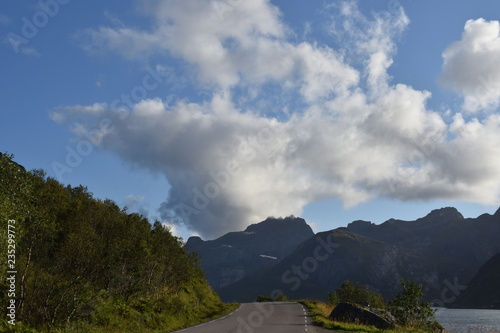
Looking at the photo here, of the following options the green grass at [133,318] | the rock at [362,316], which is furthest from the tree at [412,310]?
the green grass at [133,318]

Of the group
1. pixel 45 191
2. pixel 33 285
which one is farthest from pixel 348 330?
pixel 45 191

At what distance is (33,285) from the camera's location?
21.7m

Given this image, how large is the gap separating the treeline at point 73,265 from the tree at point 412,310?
1865 cm

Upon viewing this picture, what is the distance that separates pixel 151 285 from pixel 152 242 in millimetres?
4053

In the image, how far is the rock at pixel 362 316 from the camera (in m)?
29.4

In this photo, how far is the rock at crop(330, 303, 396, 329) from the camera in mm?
29391

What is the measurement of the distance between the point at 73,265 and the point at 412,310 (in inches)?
986

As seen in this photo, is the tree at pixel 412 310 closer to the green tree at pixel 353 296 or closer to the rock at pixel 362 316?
the rock at pixel 362 316

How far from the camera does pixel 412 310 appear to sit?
3061cm

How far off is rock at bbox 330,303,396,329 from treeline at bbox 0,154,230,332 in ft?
46.8

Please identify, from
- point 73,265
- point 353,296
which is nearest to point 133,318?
point 73,265

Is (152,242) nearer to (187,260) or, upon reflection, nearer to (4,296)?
(187,260)

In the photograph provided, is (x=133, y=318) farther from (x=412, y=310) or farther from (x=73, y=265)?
(x=412, y=310)

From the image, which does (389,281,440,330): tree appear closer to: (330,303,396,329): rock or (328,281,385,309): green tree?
(330,303,396,329): rock
